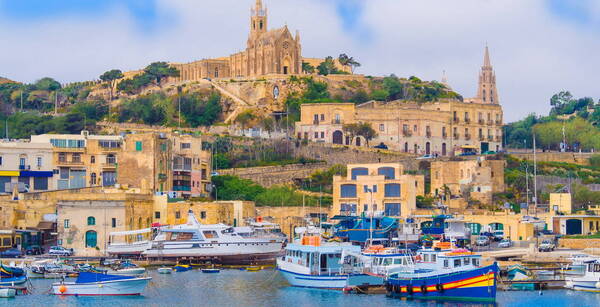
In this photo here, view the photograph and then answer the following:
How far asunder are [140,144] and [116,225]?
8.93 metres

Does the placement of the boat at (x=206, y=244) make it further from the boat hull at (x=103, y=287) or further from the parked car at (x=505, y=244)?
the boat hull at (x=103, y=287)

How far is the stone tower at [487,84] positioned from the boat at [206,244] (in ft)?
386

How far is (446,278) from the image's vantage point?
2253 inches

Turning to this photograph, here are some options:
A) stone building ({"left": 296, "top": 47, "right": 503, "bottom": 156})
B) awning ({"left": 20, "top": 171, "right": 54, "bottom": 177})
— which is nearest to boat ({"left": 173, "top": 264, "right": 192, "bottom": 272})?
awning ({"left": 20, "top": 171, "right": 54, "bottom": 177})

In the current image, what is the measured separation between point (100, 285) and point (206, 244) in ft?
54.3

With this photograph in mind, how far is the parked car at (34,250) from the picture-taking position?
77.6m

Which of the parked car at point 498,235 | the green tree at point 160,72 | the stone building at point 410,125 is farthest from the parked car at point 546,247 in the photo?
the green tree at point 160,72

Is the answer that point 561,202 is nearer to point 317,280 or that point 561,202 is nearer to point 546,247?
point 546,247

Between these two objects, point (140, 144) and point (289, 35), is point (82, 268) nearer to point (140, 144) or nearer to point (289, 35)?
point (140, 144)

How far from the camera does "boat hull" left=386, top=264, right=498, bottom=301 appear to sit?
56.5 metres

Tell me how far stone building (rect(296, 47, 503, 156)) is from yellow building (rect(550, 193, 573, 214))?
76.5 feet

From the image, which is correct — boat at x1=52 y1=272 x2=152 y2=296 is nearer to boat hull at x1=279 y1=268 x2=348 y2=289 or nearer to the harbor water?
the harbor water

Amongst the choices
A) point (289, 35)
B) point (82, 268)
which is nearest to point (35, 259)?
point (82, 268)

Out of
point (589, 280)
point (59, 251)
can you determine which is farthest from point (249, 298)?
point (59, 251)
